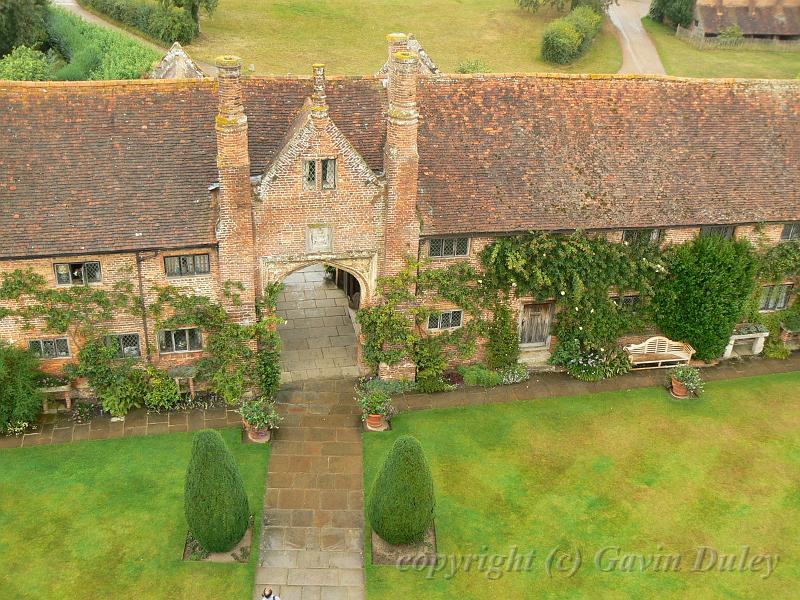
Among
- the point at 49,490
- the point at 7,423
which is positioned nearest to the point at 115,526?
the point at 49,490

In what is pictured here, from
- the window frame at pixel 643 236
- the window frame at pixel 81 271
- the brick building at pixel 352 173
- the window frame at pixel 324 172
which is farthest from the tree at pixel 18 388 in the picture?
the window frame at pixel 643 236

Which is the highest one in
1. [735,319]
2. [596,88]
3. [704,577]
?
[596,88]

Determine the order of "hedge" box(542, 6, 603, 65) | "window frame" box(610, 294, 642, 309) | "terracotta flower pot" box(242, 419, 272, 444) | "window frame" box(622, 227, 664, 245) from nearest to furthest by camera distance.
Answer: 1. "terracotta flower pot" box(242, 419, 272, 444)
2. "window frame" box(622, 227, 664, 245)
3. "window frame" box(610, 294, 642, 309)
4. "hedge" box(542, 6, 603, 65)

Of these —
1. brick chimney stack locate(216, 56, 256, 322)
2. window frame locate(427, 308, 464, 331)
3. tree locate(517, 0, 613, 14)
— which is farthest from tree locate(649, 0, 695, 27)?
brick chimney stack locate(216, 56, 256, 322)

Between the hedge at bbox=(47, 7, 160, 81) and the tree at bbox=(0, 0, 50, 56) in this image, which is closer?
the hedge at bbox=(47, 7, 160, 81)

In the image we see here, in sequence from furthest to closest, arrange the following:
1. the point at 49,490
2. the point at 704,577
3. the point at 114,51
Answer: the point at 114,51 < the point at 49,490 < the point at 704,577

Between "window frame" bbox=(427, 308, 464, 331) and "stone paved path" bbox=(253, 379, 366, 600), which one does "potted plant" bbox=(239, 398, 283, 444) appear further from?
"window frame" bbox=(427, 308, 464, 331)

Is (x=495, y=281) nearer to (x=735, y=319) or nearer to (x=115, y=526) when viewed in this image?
(x=735, y=319)

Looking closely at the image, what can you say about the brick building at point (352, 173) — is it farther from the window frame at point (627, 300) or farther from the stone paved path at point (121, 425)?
the window frame at point (627, 300)
